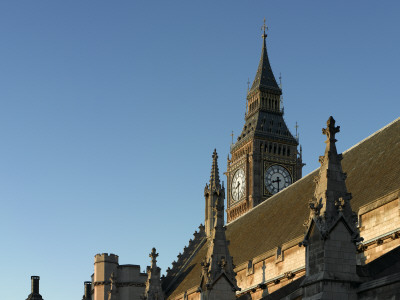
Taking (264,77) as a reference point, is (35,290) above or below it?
below

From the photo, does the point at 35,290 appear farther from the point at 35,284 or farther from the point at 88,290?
the point at 88,290

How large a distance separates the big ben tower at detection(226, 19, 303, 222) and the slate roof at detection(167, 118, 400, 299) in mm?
41595

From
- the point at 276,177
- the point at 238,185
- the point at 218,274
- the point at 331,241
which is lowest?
the point at 331,241

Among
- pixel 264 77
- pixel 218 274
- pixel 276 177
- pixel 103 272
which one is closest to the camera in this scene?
pixel 218 274

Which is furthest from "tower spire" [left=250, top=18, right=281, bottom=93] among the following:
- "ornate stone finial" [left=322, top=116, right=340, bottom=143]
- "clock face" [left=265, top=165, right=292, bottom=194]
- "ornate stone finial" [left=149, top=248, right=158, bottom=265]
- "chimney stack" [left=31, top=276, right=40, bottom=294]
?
"ornate stone finial" [left=322, top=116, right=340, bottom=143]

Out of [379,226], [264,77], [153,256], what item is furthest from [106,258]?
[264,77]

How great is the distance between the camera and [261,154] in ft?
296

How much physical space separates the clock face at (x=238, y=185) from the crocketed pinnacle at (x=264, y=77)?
1080cm

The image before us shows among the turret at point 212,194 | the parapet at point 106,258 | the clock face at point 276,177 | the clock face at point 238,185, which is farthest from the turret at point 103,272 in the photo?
the clock face at point 276,177

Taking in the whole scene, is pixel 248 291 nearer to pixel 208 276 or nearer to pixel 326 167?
pixel 208 276

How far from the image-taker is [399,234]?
23703 millimetres

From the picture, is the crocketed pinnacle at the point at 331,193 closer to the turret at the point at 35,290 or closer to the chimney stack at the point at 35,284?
the turret at the point at 35,290

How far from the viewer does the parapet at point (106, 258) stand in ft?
175

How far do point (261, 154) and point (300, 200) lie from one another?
53.2 m
